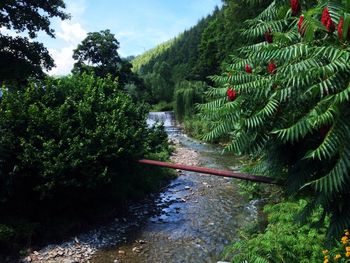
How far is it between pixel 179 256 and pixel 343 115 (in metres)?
6.44

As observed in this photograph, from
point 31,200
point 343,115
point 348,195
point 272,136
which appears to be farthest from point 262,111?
point 31,200

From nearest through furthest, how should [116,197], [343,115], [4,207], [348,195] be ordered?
[343,115]
[348,195]
[4,207]
[116,197]

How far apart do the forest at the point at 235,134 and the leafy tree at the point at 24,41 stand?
0.06 metres

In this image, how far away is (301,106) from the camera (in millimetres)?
3889

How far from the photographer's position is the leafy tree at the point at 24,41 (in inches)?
705

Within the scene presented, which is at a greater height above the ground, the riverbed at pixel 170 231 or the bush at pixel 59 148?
the bush at pixel 59 148

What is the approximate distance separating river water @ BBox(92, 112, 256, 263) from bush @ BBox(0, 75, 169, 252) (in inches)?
71.1

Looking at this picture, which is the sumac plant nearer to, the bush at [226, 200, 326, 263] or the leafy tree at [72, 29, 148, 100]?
the bush at [226, 200, 326, 263]

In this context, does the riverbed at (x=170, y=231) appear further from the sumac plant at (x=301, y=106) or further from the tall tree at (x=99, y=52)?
the tall tree at (x=99, y=52)

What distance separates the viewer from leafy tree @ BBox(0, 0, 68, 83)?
1791 cm

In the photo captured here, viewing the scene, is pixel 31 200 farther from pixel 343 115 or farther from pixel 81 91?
pixel 343 115

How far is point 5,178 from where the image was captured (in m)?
9.11

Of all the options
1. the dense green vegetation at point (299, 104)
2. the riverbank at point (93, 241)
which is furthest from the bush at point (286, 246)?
the riverbank at point (93, 241)

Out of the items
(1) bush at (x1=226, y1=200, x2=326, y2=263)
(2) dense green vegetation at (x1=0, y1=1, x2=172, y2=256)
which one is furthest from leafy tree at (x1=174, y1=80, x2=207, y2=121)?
(1) bush at (x1=226, y1=200, x2=326, y2=263)
